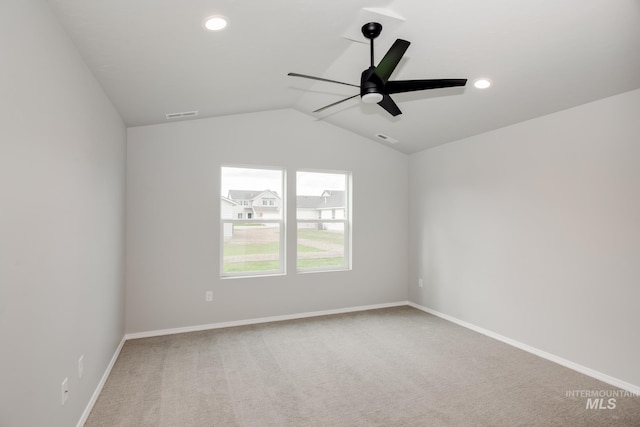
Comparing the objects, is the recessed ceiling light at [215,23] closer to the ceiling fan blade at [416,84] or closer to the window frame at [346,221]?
the ceiling fan blade at [416,84]

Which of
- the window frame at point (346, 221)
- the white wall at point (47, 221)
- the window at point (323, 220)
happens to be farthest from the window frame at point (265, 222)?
the white wall at point (47, 221)

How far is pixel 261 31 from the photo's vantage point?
2.48 metres

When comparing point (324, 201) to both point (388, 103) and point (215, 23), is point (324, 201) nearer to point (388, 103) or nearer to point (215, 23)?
point (388, 103)

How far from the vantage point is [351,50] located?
300 centimetres

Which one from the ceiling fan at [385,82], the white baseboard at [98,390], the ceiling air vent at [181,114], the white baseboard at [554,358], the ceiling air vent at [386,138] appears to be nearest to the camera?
the ceiling fan at [385,82]

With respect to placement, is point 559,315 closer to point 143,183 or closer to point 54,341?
point 54,341

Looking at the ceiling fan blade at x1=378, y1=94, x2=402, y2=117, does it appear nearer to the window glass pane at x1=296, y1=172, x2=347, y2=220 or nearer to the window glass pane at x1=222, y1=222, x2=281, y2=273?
the window glass pane at x1=296, y1=172, x2=347, y2=220

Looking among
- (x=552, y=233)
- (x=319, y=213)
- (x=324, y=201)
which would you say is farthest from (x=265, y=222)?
(x=552, y=233)

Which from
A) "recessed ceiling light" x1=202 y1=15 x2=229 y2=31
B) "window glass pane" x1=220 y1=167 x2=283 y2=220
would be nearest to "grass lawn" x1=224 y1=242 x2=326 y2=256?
"window glass pane" x1=220 y1=167 x2=283 y2=220

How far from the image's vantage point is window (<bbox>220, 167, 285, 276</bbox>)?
4676 millimetres

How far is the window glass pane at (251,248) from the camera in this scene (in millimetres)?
4672

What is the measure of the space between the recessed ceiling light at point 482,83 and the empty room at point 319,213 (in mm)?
23

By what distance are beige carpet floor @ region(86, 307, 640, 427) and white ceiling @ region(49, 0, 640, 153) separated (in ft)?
8.35

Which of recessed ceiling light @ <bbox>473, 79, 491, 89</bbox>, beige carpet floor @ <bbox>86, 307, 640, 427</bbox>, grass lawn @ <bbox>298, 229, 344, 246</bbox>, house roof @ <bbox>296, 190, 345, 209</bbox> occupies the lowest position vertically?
beige carpet floor @ <bbox>86, 307, 640, 427</bbox>
